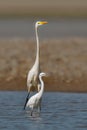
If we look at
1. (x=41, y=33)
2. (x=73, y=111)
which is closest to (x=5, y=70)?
(x=73, y=111)

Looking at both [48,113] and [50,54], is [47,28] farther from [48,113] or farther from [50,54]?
[48,113]

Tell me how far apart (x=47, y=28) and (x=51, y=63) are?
1172 centimetres

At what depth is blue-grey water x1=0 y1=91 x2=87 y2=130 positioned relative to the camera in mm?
15033

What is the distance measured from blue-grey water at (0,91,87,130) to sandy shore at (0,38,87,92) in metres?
0.77

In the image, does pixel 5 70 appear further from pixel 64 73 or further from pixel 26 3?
pixel 26 3

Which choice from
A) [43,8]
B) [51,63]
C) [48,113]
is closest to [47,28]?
[51,63]

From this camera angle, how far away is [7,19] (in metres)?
38.4

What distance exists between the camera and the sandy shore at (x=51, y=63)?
65.6 feet

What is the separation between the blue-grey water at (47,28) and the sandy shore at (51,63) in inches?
190

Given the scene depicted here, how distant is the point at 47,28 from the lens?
33.2m

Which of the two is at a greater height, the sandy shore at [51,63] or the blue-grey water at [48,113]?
the sandy shore at [51,63]

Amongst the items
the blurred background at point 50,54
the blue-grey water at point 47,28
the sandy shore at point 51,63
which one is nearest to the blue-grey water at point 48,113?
the sandy shore at point 51,63

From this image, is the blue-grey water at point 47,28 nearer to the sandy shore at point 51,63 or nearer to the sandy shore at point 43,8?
the sandy shore at point 43,8

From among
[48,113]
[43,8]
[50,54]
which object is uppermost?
[43,8]
